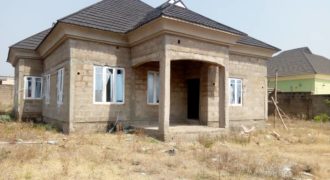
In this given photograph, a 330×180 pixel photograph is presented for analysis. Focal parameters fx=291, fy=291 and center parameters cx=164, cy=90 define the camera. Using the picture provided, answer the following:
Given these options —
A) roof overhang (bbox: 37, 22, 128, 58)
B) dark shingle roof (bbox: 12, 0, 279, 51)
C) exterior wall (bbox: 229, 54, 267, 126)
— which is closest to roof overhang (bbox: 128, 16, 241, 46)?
dark shingle roof (bbox: 12, 0, 279, 51)

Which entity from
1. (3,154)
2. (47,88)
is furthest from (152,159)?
(47,88)

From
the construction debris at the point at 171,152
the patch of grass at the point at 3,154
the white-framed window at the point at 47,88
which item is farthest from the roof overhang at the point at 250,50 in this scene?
the patch of grass at the point at 3,154

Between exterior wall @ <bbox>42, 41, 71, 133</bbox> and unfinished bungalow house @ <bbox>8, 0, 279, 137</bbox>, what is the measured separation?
4 centimetres

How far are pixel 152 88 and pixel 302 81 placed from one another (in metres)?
21.5

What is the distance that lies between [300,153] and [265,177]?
3.88m

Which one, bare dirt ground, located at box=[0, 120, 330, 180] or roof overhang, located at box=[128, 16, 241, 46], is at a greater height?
roof overhang, located at box=[128, 16, 241, 46]

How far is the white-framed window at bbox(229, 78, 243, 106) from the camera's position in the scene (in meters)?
15.0

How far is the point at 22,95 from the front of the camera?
16.8m

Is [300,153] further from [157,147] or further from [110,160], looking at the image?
[110,160]

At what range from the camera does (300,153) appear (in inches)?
380

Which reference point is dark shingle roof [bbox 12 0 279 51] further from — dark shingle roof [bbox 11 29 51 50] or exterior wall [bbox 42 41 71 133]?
dark shingle roof [bbox 11 29 51 50]

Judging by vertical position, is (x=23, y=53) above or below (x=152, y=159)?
above

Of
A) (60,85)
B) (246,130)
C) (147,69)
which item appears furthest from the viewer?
(246,130)

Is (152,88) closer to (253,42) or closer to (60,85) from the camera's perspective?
(60,85)
